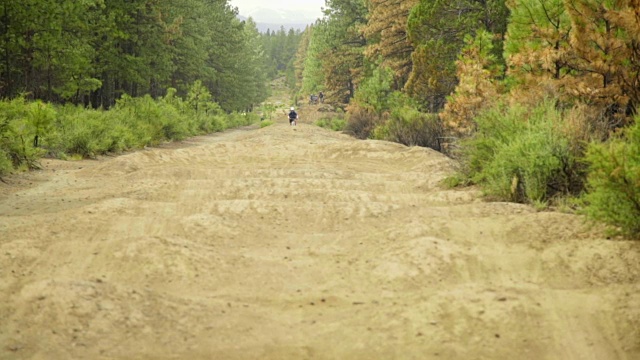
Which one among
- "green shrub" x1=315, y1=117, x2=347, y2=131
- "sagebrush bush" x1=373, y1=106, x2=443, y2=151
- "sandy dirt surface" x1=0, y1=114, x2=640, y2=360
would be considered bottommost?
"green shrub" x1=315, y1=117, x2=347, y2=131

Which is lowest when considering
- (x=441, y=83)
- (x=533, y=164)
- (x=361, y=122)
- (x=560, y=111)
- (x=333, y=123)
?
(x=333, y=123)

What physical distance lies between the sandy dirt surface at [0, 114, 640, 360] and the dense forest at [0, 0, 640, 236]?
84 centimetres

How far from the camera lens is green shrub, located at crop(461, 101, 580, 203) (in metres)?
7.86

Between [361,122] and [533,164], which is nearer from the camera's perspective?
[533,164]

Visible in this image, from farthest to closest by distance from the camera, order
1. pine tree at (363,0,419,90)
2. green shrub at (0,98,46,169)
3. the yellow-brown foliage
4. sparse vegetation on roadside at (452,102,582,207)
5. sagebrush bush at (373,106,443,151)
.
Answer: pine tree at (363,0,419,90), sagebrush bush at (373,106,443,151), the yellow-brown foliage, green shrub at (0,98,46,169), sparse vegetation on roadside at (452,102,582,207)

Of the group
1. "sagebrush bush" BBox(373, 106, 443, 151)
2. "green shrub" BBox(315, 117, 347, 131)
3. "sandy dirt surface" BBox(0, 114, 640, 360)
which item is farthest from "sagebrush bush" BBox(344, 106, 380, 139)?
"sandy dirt surface" BBox(0, 114, 640, 360)

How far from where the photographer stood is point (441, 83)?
63.2 ft

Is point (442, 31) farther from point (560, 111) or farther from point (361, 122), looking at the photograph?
point (560, 111)

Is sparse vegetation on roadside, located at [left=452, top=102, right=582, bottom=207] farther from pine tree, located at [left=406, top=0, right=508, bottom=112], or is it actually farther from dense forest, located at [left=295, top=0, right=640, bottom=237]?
pine tree, located at [left=406, top=0, right=508, bottom=112]

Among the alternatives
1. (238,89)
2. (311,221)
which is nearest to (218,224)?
(311,221)

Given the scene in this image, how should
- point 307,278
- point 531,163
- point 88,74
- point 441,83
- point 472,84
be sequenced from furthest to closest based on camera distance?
1. point 88,74
2. point 441,83
3. point 472,84
4. point 531,163
5. point 307,278

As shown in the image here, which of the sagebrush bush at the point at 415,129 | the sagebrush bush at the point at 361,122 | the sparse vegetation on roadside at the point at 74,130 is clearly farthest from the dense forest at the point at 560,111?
the sagebrush bush at the point at 361,122

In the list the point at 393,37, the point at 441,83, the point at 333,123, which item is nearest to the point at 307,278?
the point at 441,83

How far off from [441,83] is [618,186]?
47.1ft
